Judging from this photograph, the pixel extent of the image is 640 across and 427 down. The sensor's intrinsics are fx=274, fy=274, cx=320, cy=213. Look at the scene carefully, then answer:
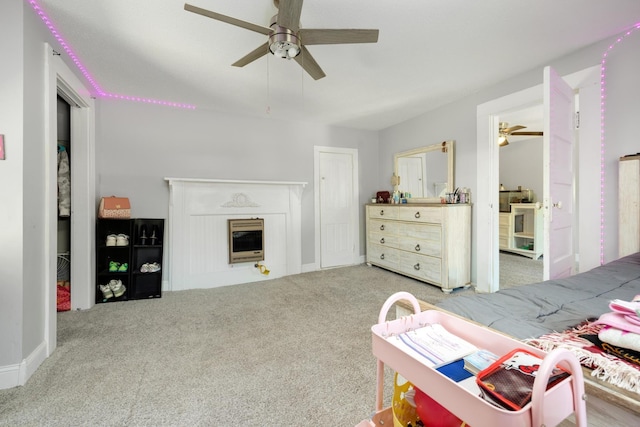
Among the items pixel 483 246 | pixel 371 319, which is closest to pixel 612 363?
pixel 371 319

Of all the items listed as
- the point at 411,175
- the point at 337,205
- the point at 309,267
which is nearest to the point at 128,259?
the point at 309,267

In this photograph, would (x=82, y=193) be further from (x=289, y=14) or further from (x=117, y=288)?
(x=289, y=14)

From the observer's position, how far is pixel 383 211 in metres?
4.11

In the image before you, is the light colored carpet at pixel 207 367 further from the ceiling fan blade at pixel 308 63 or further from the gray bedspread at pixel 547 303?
the ceiling fan blade at pixel 308 63

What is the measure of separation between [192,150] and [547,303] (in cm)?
374

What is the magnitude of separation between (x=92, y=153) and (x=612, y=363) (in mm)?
3829

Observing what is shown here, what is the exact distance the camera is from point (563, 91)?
2115 millimetres

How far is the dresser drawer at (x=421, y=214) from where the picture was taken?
3.22 m

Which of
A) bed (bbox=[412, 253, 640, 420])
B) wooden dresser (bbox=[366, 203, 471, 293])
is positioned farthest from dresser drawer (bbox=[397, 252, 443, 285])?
bed (bbox=[412, 253, 640, 420])

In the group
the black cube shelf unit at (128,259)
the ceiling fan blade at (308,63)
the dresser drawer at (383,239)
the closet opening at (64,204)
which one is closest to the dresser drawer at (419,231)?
the dresser drawer at (383,239)

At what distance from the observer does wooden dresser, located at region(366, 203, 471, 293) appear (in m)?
3.15

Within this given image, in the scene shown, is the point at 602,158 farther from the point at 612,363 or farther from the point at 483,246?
the point at 612,363

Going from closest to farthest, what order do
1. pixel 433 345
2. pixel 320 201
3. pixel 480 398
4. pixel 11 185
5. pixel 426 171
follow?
pixel 480 398
pixel 433 345
pixel 11 185
pixel 426 171
pixel 320 201

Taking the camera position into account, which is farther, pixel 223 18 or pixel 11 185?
pixel 11 185
